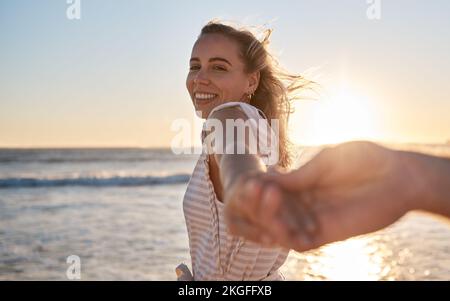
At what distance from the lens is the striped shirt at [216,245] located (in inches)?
89.1

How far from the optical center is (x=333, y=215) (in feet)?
3.37

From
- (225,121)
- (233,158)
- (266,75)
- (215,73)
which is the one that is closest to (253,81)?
(266,75)

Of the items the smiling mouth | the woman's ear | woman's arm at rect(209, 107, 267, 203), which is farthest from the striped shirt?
the woman's ear

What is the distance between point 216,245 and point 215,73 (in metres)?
0.95

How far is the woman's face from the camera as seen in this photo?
2775 millimetres

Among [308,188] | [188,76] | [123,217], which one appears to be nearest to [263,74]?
[188,76]

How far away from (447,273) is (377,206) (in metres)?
7.64

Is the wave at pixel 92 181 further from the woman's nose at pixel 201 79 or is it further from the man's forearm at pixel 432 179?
the man's forearm at pixel 432 179

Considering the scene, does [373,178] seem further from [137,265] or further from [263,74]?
[137,265]

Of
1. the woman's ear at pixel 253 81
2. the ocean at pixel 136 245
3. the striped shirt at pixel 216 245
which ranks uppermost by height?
the woman's ear at pixel 253 81

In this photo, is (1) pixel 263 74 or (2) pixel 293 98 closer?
(1) pixel 263 74

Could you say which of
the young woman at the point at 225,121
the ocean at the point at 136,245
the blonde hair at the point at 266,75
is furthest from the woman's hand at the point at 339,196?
the ocean at the point at 136,245

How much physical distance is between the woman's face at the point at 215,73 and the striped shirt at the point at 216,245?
56 cm

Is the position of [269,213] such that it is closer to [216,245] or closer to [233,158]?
[233,158]
